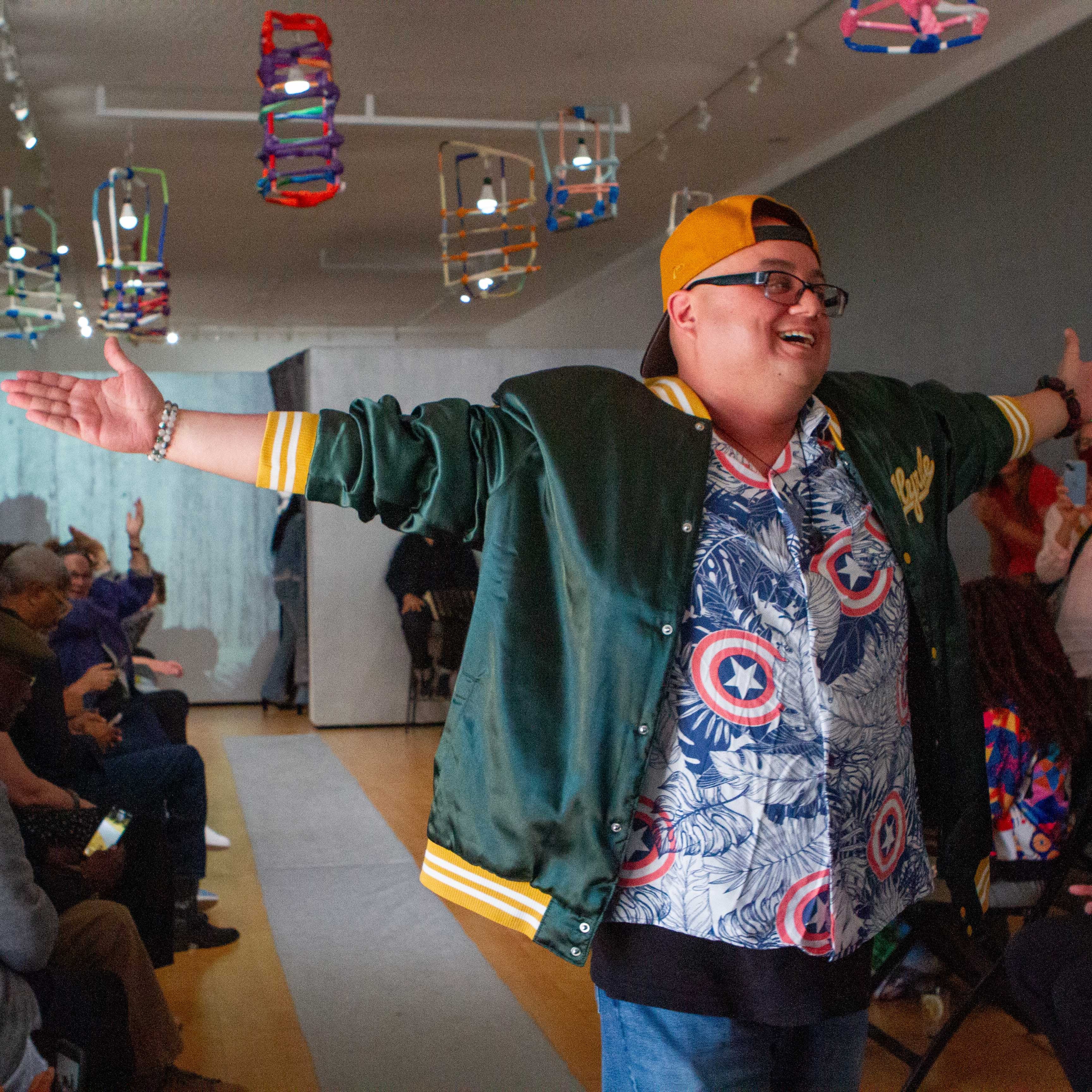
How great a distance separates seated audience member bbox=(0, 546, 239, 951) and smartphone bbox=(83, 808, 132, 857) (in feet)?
1.78

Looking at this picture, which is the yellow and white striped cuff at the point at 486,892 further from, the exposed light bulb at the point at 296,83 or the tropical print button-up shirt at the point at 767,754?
the exposed light bulb at the point at 296,83

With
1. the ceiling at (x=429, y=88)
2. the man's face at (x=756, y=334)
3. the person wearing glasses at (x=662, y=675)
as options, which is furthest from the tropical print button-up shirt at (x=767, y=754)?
the ceiling at (x=429, y=88)

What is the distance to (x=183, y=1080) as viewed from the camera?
2.60 meters

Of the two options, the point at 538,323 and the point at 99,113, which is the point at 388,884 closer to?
the point at 99,113

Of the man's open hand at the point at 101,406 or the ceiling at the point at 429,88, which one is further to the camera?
the ceiling at the point at 429,88

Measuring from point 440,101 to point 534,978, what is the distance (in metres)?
4.94

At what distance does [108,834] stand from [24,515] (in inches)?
261

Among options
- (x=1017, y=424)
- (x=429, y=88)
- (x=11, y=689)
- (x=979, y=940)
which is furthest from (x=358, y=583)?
(x=1017, y=424)

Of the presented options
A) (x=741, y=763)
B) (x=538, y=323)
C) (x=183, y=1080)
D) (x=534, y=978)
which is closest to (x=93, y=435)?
(x=741, y=763)

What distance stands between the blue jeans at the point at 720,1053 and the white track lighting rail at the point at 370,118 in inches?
193

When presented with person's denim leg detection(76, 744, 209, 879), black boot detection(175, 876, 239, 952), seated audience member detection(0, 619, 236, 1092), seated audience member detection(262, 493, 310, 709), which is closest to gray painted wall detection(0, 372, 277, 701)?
seated audience member detection(262, 493, 310, 709)

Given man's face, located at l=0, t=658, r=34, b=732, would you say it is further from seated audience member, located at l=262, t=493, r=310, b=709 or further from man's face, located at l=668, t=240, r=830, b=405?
seated audience member, located at l=262, t=493, r=310, b=709

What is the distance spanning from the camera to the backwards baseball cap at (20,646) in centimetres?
262

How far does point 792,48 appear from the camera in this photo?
569 centimetres
